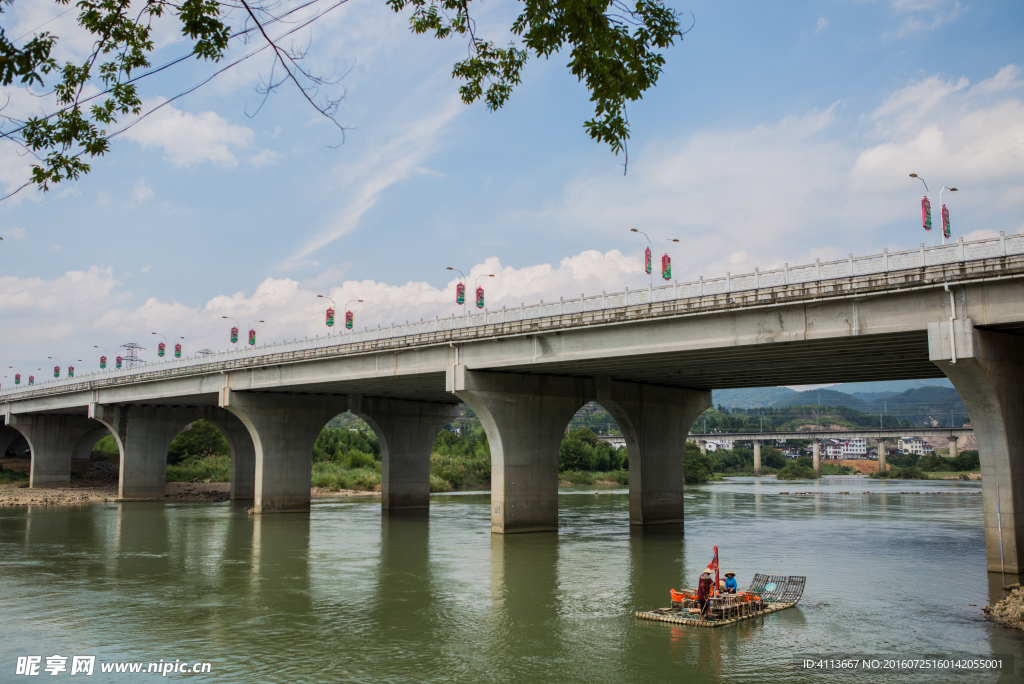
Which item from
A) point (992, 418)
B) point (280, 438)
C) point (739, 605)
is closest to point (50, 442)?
point (280, 438)

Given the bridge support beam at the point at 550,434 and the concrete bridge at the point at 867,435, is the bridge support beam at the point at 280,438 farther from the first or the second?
the concrete bridge at the point at 867,435

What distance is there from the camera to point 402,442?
61.2 m

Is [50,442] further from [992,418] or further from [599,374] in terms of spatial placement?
[992,418]

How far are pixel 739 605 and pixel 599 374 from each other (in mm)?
23892

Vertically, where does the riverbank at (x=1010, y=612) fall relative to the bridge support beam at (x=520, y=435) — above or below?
below

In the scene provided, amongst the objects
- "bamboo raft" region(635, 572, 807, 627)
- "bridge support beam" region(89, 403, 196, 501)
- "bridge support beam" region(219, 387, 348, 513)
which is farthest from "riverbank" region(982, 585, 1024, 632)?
"bridge support beam" region(89, 403, 196, 501)

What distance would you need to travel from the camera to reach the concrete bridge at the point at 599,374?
25891mm

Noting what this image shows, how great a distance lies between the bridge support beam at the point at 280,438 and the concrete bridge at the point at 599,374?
0.37ft

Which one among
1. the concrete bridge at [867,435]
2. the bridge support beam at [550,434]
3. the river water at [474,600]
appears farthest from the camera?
the concrete bridge at [867,435]

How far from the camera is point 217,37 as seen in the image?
1076cm

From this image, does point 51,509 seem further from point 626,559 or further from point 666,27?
point 666,27

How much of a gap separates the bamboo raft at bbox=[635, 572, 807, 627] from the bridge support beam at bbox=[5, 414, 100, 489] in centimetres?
8102

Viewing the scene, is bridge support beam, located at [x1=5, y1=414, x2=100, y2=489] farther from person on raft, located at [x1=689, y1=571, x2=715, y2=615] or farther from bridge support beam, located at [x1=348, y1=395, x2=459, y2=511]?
person on raft, located at [x1=689, y1=571, x2=715, y2=615]

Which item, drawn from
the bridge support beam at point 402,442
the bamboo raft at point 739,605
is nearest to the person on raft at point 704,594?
the bamboo raft at point 739,605
